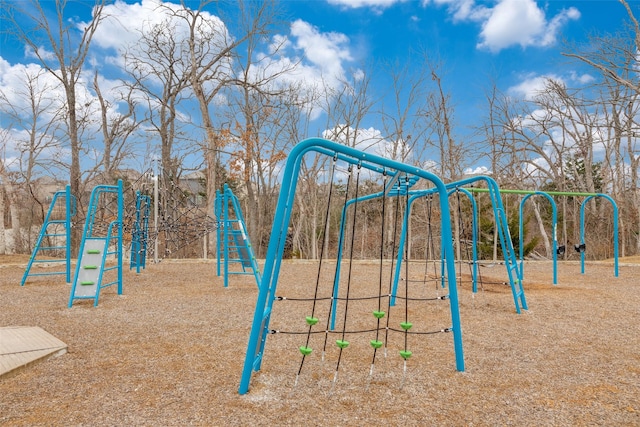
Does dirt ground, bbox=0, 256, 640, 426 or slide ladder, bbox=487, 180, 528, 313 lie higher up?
slide ladder, bbox=487, 180, 528, 313

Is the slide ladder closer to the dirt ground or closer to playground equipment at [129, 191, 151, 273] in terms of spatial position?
the dirt ground

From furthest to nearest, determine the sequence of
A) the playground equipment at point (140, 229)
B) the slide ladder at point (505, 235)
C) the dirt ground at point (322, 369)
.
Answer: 1. the playground equipment at point (140, 229)
2. the slide ladder at point (505, 235)
3. the dirt ground at point (322, 369)

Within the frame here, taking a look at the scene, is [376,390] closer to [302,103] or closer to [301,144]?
[301,144]

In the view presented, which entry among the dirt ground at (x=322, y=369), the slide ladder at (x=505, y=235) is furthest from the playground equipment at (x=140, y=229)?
the slide ladder at (x=505, y=235)

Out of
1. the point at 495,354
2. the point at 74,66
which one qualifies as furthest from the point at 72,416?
the point at 74,66

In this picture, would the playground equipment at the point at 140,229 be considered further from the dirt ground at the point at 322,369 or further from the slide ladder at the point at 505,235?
the slide ladder at the point at 505,235

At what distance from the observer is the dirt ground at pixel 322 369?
2.23 meters

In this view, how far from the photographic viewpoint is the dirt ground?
223 centimetres

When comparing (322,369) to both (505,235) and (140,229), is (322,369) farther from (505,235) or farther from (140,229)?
(140,229)

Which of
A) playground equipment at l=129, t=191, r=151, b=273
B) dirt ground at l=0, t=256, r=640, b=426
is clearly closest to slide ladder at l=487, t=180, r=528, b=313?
dirt ground at l=0, t=256, r=640, b=426

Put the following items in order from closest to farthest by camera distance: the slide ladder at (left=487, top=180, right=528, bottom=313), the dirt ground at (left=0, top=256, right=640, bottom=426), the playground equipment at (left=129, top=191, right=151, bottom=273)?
the dirt ground at (left=0, top=256, right=640, bottom=426) → the slide ladder at (left=487, top=180, right=528, bottom=313) → the playground equipment at (left=129, top=191, right=151, bottom=273)

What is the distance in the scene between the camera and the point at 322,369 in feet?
9.45

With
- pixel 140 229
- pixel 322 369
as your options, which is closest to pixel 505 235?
pixel 322 369

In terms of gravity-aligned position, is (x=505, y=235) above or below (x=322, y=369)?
above
